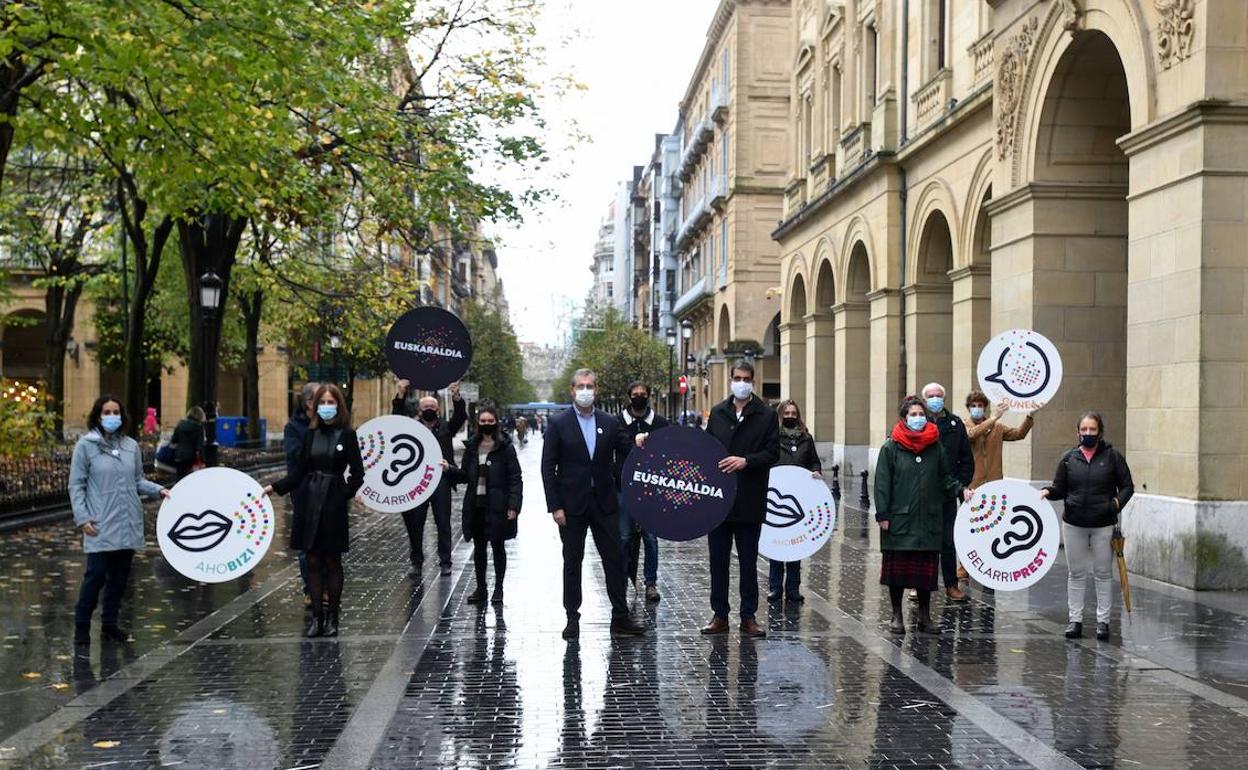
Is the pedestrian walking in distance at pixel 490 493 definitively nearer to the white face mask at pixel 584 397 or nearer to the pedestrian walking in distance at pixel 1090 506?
the white face mask at pixel 584 397

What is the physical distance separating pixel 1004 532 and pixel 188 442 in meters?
7.56

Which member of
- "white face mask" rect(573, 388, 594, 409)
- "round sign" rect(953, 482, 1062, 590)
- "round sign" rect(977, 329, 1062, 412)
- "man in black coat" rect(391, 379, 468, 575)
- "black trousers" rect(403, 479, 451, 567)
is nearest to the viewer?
"white face mask" rect(573, 388, 594, 409)

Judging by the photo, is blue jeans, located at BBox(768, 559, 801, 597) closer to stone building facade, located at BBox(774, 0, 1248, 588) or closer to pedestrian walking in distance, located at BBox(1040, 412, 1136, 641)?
pedestrian walking in distance, located at BBox(1040, 412, 1136, 641)

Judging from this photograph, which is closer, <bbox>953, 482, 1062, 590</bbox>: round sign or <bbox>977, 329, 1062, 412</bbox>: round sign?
<bbox>953, 482, 1062, 590</bbox>: round sign

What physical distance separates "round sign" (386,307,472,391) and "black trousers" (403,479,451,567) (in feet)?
3.48

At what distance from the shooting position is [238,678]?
8453 millimetres

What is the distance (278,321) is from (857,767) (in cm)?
3935

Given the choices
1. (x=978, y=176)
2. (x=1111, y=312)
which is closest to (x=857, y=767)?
(x=1111, y=312)

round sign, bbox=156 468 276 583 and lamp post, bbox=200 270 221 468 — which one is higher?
lamp post, bbox=200 270 221 468

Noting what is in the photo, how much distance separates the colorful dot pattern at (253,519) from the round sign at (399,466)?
209 cm

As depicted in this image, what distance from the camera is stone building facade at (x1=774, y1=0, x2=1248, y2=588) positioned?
12445mm

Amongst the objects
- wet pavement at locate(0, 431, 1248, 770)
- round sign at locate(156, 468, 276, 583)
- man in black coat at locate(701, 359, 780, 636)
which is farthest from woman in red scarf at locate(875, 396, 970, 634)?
round sign at locate(156, 468, 276, 583)

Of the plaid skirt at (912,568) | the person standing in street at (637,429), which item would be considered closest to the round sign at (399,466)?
the person standing in street at (637,429)

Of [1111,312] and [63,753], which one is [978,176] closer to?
[1111,312]
